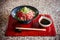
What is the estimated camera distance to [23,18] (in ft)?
3.44

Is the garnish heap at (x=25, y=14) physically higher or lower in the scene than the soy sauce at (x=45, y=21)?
higher

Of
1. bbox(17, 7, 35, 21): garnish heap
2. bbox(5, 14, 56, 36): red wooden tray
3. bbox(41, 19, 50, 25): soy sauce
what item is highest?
bbox(17, 7, 35, 21): garnish heap

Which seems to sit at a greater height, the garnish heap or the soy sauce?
the garnish heap

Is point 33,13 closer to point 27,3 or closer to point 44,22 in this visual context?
point 44,22

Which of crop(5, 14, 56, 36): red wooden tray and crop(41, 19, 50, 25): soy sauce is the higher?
crop(41, 19, 50, 25): soy sauce

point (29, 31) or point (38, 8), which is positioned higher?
point (38, 8)

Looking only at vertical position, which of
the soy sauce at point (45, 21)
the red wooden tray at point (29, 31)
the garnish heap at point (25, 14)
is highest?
the garnish heap at point (25, 14)

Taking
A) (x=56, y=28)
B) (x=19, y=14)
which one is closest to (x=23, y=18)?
(x=19, y=14)

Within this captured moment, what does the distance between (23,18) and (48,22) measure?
195 millimetres

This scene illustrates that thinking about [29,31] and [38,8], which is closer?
[29,31]

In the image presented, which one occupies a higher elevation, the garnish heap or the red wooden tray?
the garnish heap

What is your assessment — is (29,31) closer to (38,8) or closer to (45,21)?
(45,21)

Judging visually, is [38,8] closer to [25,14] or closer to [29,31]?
[25,14]

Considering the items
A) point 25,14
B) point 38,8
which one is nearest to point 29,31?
point 25,14
